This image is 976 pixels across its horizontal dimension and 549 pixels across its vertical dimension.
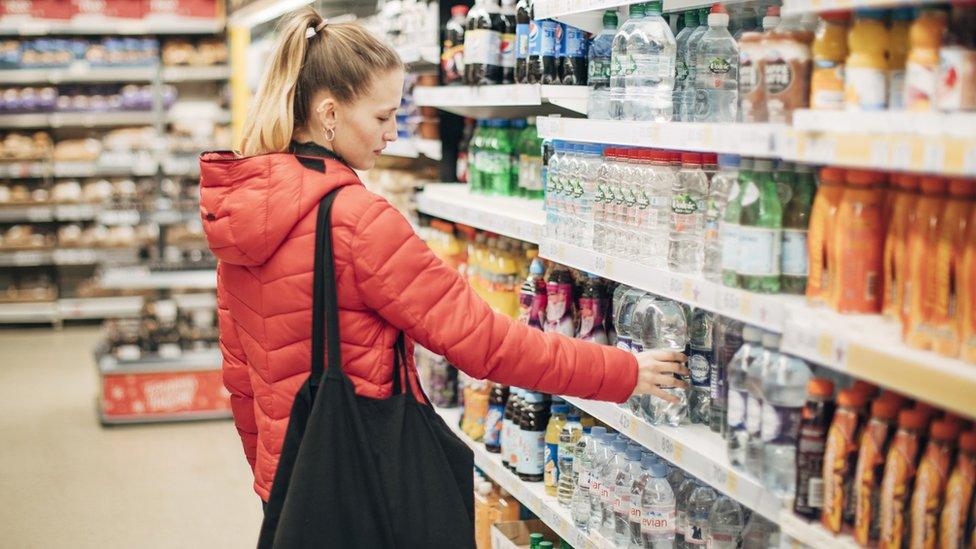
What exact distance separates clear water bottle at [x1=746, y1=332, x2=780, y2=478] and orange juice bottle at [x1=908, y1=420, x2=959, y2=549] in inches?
14.8

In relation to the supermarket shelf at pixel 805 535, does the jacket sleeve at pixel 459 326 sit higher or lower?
higher

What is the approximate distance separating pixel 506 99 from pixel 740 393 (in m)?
1.57

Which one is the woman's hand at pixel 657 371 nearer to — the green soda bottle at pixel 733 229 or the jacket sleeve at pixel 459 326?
the jacket sleeve at pixel 459 326

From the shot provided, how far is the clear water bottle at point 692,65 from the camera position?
2787 mm

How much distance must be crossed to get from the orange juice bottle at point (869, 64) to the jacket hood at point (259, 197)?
40.0 inches

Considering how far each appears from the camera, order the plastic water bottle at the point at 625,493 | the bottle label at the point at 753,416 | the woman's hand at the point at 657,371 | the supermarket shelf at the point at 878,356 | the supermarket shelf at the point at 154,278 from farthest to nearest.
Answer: the supermarket shelf at the point at 154,278 → the plastic water bottle at the point at 625,493 → the woman's hand at the point at 657,371 → the bottle label at the point at 753,416 → the supermarket shelf at the point at 878,356

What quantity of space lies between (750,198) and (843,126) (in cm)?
37

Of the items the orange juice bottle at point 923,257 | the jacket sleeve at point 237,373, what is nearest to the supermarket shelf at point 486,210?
the jacket sleeve at point 237,373

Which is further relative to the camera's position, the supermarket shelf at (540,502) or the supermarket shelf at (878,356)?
the supermarket shelf at (540,502)

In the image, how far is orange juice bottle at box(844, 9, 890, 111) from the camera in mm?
1879

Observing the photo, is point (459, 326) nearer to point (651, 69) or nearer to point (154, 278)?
point (651, 69)

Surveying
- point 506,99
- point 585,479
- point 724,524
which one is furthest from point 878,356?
point 506,99

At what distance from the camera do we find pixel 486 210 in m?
3.66

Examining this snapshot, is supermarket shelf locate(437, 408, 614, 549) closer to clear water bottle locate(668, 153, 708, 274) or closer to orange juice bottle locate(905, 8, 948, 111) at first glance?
clear water bottle locate(668, 153, 708, 274)
